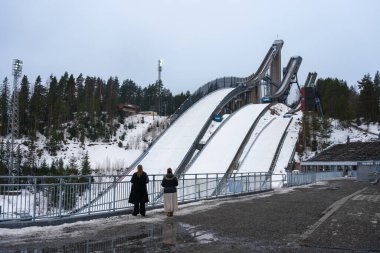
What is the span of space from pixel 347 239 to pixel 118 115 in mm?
83939

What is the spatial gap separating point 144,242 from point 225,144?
39444 millimetres

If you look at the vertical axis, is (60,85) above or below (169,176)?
above

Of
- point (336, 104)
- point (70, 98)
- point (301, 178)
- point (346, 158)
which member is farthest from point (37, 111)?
point (336, 104)

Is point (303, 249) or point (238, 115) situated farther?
point (238, 115)

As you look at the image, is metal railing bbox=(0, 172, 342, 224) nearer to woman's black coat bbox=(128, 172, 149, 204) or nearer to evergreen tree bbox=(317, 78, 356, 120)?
woman's black coat bbox=(128, 172, 149, 204)

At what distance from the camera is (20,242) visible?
8.20m

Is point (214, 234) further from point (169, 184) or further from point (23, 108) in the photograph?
point (23, 108)

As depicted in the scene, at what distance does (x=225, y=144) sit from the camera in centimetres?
4741

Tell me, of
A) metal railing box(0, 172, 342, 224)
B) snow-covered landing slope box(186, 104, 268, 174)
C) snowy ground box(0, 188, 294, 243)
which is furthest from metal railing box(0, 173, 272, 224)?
snow-covered landing slope box(186, 104, 268, 174)

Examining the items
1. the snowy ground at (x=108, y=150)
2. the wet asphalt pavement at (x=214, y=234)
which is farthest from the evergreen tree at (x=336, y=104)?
the wet asphalt pavement at (x=214, y=234)

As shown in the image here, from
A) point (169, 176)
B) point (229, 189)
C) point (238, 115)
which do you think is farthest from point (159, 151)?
point (169, 176)

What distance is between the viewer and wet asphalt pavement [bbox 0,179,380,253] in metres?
7.80

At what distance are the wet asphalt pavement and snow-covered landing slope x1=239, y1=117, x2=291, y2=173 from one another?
28779mm

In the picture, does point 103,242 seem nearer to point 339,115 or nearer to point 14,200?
point 14,200
